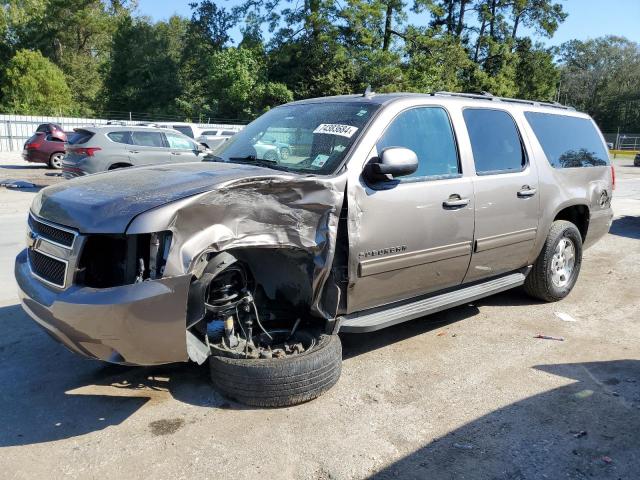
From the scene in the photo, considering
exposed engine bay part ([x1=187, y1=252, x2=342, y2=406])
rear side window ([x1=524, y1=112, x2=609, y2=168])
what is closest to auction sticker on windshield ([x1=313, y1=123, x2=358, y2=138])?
exposed engine bay part ([x1=187, y1=252, x2=342, y2=406])

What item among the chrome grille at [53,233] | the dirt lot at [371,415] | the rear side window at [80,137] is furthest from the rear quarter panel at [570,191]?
the rear side window at [80,137]

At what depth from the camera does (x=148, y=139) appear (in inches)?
572

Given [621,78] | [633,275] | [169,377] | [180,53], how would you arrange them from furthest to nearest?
1. [621,78]
2. [180,53]
3. [633,275]
4. [169,377]

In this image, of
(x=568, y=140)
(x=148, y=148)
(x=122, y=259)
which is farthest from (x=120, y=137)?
(x=122, y=259)

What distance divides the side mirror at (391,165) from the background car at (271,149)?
663 millimetres

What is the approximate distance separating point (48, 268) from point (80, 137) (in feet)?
39.5

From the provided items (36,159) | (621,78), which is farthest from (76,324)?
(621,78)

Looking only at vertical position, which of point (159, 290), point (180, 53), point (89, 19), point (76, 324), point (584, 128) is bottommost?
point (76, 324)

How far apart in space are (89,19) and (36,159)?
40.0m

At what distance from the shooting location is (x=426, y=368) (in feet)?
13.3

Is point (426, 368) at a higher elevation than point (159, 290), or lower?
lower

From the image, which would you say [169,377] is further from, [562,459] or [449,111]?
[449,111]

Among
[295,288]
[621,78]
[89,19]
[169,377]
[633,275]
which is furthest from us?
[621,78]

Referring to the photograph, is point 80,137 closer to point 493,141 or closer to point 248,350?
point 493,141
